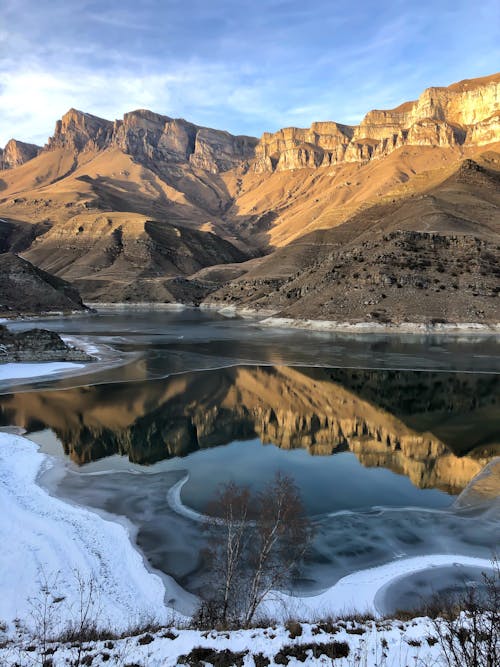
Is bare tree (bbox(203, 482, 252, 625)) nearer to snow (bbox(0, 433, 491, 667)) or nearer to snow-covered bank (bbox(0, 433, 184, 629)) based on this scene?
snow (bbox(0, 433, 491, 667))

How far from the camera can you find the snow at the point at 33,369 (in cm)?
5128

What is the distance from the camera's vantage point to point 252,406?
38469 mm

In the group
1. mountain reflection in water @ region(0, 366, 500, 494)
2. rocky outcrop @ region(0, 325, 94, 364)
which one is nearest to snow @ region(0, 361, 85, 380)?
rocky outcrop @ region(0, 325, 94, 364)

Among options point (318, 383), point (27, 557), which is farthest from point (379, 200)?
point (27, 557)

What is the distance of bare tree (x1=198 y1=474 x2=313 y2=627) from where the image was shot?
12.7 metres

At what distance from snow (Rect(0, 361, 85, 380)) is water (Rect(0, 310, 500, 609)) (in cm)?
404

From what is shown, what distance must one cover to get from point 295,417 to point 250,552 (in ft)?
64.8

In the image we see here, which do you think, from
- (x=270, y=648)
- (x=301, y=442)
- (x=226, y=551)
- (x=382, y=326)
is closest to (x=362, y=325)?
(x=382, y=326)

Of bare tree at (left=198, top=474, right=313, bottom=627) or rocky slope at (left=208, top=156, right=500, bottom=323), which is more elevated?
rocky slope at (left=208, top=156, right=500, bottom=323)

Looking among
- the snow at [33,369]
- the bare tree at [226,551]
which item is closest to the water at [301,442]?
the bare tree at [226,551]

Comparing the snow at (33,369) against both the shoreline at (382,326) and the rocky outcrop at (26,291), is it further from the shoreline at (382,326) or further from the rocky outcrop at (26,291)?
the rocky outcrop at (26,291)

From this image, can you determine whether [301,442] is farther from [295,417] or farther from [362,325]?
[362,325]

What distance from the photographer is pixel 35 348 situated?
5856 cm

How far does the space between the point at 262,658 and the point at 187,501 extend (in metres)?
12.7
